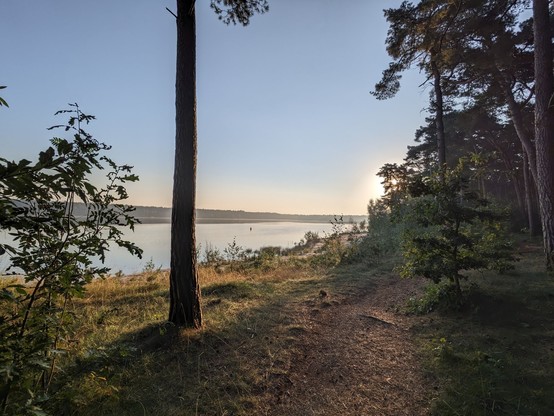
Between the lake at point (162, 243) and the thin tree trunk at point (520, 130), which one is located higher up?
the thin tree trunk at point (520, 130)

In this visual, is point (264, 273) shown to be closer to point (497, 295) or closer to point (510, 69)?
point (497, 295)

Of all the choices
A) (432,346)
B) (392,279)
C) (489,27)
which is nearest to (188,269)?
(432,346)

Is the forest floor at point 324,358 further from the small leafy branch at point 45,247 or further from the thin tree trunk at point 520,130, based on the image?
the thin tree trunk at point 520,130

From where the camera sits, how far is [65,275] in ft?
6.22

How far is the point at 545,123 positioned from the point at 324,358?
7610mm

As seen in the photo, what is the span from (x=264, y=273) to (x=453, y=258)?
23.2 feet

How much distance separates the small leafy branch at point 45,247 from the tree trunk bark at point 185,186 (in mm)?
1968

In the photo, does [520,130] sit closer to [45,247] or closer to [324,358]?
[324,358]

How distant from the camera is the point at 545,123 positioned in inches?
278

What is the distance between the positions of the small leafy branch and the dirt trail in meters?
2.38

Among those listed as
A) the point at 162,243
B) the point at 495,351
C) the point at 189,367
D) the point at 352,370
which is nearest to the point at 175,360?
the point at 189,367

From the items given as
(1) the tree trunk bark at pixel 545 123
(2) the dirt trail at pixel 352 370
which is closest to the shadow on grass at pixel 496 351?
(2) the dirt trail at pixel 352 370

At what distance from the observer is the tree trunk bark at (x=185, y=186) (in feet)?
15.5

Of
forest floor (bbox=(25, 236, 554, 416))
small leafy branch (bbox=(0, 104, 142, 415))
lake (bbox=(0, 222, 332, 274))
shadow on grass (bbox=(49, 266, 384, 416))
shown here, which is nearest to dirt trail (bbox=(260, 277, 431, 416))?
forest floor (bbox=(25, 236, 554, 416))
